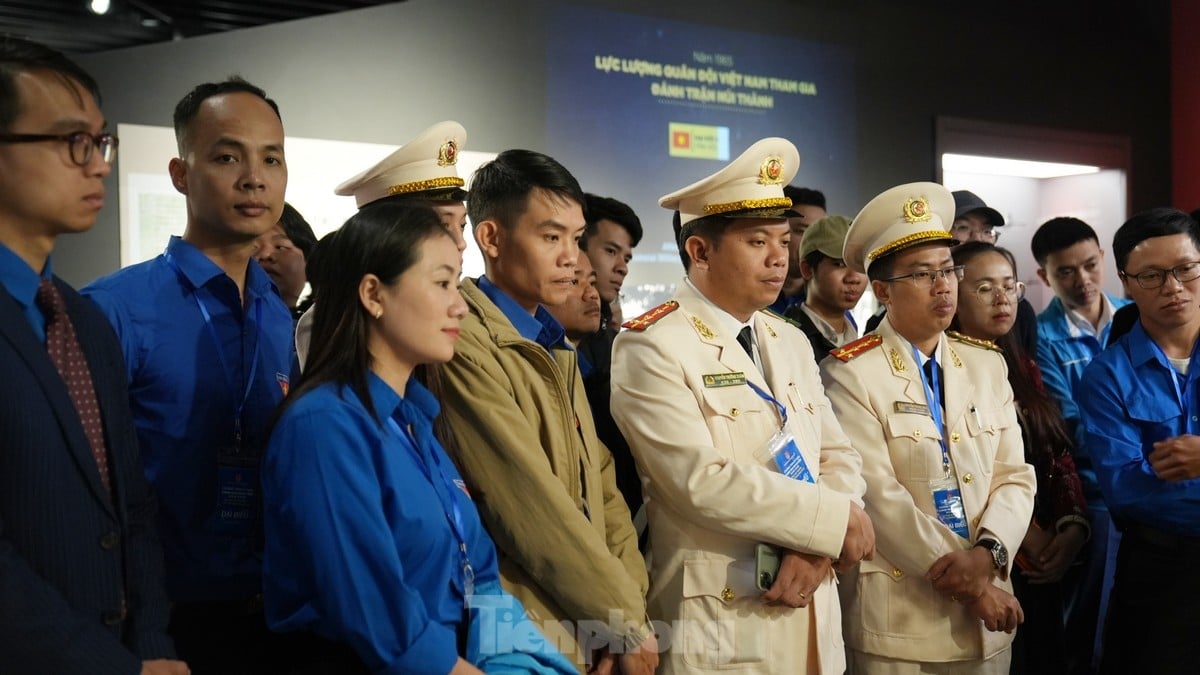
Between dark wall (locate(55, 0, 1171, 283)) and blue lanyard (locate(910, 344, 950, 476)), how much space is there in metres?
2.77

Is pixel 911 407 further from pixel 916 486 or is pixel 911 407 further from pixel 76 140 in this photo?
pixel 76 140

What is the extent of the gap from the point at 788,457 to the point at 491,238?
33.3 inches

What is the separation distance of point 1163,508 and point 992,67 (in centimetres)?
445

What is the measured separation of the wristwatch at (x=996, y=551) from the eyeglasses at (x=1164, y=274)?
978mm

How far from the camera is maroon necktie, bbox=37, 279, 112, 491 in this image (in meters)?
1.61

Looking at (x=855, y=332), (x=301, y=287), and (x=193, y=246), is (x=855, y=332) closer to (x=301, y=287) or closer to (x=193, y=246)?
(x=301, y=287)

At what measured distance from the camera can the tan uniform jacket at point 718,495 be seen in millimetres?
2318

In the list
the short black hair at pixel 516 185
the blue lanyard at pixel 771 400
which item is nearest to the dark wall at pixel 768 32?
the short black hair at pixel 516 185

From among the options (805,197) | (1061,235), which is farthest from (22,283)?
(1061,235)

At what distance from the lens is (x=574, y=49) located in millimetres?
5336

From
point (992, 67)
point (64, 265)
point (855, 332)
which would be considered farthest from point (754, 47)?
point (64, 265)

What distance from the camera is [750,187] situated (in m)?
2.62

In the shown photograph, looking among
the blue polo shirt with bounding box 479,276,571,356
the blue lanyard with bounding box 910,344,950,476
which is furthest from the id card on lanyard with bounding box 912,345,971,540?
the blue polo shirt with bounding box 479,276,571,356

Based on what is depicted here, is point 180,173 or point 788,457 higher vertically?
point 180,173
